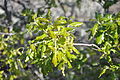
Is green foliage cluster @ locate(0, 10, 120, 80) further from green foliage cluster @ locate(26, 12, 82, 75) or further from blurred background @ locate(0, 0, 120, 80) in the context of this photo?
blurred background @ locate(0, 0, 120, 80)

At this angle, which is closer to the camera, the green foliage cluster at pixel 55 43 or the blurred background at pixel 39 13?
the green foliage cluster at pixel 55 43

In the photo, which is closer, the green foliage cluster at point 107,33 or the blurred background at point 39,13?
the green foliage cluster at point 107,33

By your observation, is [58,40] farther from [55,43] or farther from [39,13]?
[39,13]

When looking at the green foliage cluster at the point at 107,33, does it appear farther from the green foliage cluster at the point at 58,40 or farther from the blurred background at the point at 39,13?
the blurred background at the point at 39,13

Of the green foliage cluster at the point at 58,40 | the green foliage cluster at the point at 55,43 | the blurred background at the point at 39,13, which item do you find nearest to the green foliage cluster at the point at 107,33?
the green foliage cluster at the point at 58,40

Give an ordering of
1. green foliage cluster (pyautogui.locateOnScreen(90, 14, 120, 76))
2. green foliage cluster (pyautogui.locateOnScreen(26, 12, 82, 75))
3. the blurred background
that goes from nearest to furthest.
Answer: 1. green foliage cluster (pyautogui.locateOnScreen(26, 12, 82, 75))
2. green foliage cluster (pyautogui.locateOnScreen(90, 14, 120, 76))
3. the blurred background

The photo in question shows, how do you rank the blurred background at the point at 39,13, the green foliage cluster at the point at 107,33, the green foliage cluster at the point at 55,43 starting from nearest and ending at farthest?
the green foliage cluster at the point at 55,43, the green foliage cluster at the point at 107,33, the blurred background at the point at 39,13

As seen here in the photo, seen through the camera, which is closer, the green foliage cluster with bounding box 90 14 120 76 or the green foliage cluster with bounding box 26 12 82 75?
the green foliage cluster with bounding box 26 12 82 75

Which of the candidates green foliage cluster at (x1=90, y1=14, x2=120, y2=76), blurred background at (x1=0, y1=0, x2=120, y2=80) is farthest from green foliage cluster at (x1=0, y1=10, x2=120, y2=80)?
blurred background at (x1=0, y1=0, x2=120, y2=80)

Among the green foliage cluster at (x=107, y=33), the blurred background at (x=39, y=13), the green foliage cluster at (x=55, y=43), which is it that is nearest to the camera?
the green foliage cluster at (x=55, y=43)

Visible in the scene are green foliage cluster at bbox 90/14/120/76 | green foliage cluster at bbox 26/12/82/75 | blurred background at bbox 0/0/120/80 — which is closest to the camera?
green foliage cluster at bbox 26/12/82/75

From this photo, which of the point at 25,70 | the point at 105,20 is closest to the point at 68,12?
the point at 25,70

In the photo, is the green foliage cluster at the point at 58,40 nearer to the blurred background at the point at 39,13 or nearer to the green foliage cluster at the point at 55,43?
the green foliage cluster at the point at 55,43

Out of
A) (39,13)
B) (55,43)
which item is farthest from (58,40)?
(39,13)
